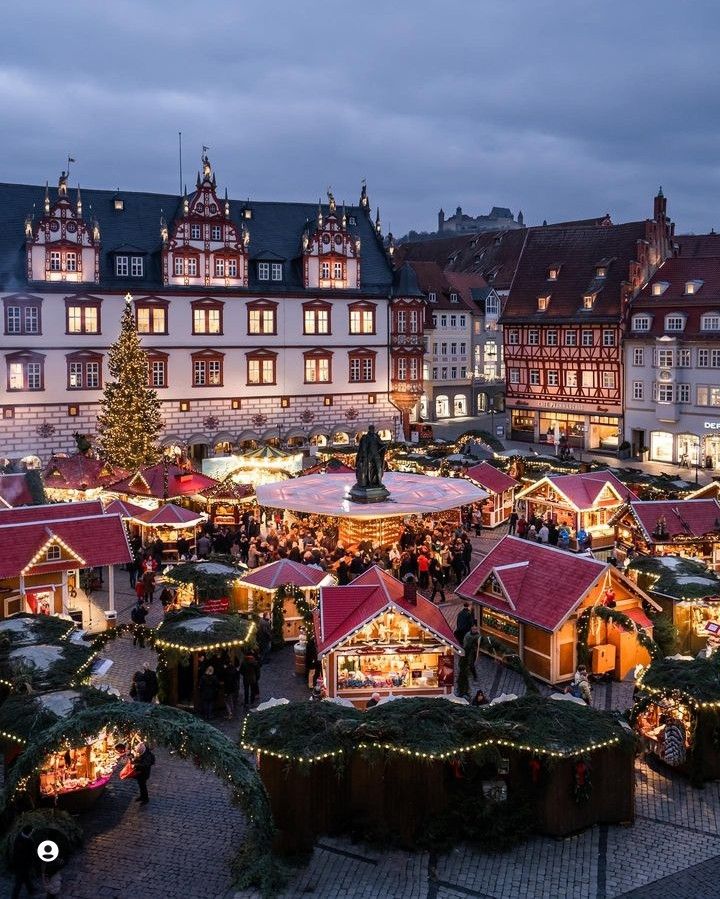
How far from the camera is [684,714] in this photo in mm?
16031

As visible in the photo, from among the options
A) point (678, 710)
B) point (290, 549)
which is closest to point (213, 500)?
point (290, 549)

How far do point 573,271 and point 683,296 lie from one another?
29.5 feet

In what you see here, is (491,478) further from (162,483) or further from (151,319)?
(151,319)

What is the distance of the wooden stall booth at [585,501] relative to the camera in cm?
3244

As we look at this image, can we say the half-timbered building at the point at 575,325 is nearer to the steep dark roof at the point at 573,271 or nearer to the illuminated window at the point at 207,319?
the steep dark roof at the point at 573,271

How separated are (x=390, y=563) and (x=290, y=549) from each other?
3151 millimetres

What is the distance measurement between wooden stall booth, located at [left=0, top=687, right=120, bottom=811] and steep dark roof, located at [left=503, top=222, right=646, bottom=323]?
148ft

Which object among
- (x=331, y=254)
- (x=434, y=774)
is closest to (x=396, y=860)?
(x=434, y=774)

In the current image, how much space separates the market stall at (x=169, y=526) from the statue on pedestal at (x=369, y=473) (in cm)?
542

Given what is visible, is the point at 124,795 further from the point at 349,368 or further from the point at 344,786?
the point at 349,368

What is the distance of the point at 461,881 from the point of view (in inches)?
514

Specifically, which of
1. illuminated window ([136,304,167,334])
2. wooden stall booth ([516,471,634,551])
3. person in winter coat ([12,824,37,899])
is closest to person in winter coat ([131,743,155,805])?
person in winter coat ([12,824,37,899])

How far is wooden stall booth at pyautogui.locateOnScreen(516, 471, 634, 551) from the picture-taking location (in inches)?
1277

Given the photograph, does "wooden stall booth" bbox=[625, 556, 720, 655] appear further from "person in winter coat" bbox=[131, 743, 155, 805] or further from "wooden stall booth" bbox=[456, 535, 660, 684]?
"person in winter coat" bbox=[131, 743, 155, 805]
